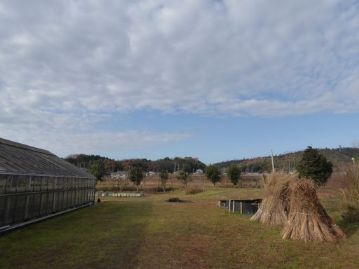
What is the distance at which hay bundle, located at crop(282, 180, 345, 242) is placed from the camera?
1345 centimetres

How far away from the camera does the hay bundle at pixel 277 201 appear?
57.9 feet

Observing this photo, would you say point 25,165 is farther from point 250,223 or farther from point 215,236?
point 250,223

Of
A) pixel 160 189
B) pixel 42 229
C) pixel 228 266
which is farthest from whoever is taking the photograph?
pixel 160 189

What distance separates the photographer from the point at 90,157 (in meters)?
113

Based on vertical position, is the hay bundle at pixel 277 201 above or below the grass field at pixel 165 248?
above

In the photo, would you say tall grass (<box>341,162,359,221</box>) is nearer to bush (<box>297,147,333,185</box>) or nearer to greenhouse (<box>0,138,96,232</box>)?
greenhouse (<box>0,138,96,232</box>)

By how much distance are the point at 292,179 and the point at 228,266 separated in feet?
28.5

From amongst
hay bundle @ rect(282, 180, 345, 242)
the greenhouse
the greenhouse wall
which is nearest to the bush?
the greenhouse wall

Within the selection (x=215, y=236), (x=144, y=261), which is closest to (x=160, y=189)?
(x=215, y=236)

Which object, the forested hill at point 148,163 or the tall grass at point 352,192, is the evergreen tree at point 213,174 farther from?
the tall grass at point 352,192

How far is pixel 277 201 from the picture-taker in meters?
17.9

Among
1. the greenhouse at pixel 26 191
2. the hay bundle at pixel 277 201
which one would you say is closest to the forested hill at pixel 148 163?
the greenhouse at pixel 26 191

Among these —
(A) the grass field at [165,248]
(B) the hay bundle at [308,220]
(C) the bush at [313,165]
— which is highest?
(C) the bush at [313,165]

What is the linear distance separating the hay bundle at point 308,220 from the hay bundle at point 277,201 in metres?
2.95
